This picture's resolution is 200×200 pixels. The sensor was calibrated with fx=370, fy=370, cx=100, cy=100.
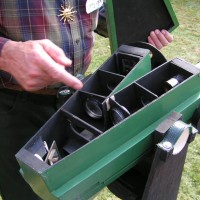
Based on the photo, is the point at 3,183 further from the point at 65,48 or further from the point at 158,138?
the point at 158,138

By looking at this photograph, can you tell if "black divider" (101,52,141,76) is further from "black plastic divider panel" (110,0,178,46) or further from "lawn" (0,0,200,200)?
"lawn" (0,0,200,200)

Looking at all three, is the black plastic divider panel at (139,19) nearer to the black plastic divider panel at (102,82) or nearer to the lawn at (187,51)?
the black plastic divider panel at (102,82)

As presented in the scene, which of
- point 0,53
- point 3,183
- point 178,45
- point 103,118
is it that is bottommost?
point 178,45

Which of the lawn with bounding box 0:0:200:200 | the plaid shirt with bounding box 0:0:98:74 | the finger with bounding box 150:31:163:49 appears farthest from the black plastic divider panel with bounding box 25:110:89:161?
the lawn with bounding box 0:0:200:200

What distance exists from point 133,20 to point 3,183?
61cm

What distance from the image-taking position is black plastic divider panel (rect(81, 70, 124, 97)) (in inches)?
28.5

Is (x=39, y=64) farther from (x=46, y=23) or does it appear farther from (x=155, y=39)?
(x=155, y=39)

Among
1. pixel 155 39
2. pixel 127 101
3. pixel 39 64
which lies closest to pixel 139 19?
pixel 155 39

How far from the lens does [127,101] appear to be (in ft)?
2.26

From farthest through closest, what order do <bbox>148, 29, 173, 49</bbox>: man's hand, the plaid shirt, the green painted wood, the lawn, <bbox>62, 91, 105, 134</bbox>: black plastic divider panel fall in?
the lawn < <bbox>148, 29, 173, 49</bbox>: man's hand < the plaid shirt < <bbox>62, 91, 105, 134</bbox>: black plastic divider panel < the green painted wood

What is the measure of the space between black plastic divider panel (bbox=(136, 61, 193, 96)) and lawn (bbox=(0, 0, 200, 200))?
987 mm

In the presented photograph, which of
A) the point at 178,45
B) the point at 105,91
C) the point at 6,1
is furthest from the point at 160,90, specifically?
the point at 178,45

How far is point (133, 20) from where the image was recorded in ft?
3.09

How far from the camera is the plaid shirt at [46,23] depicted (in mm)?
820
